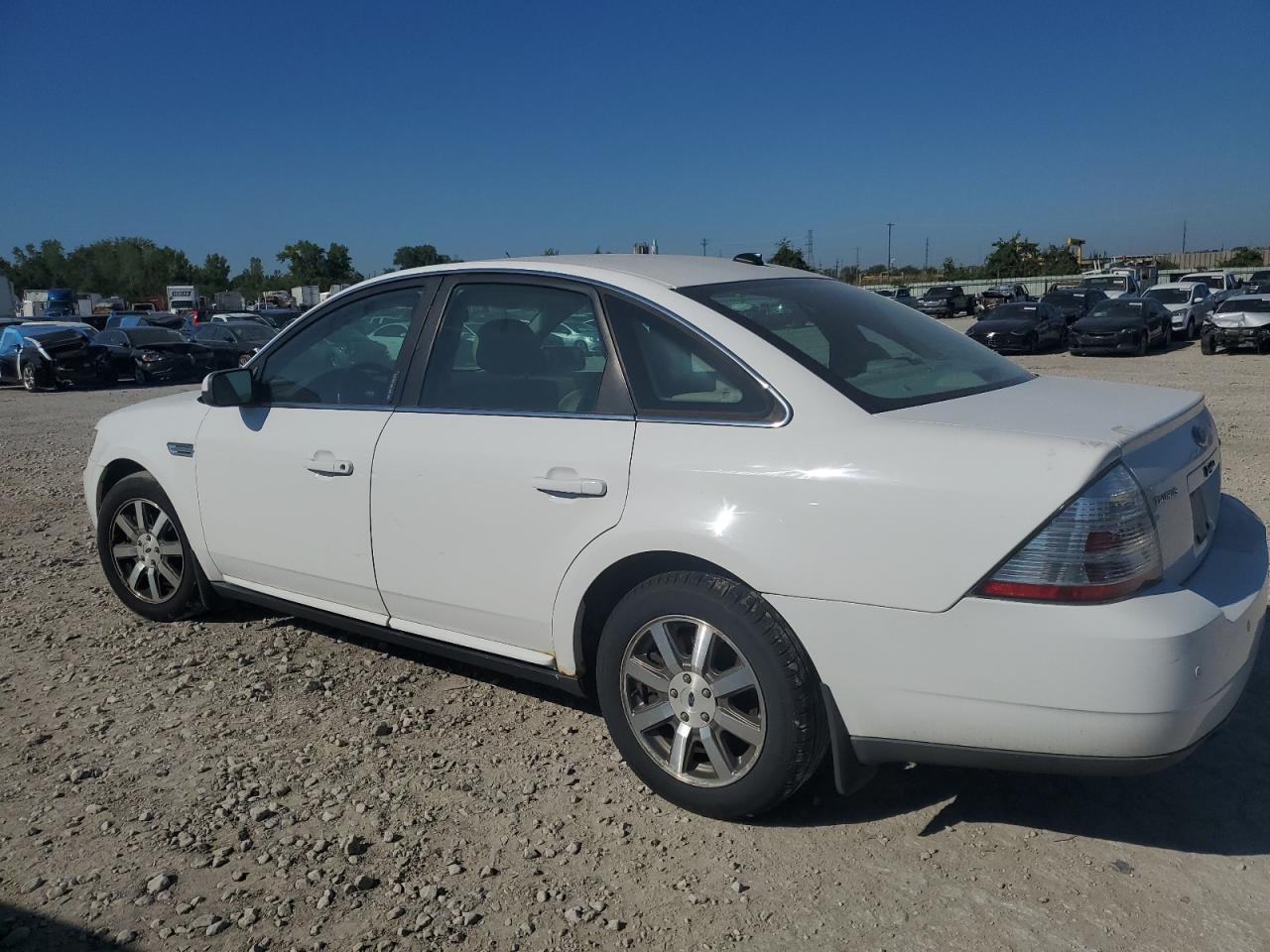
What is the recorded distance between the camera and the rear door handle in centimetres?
312

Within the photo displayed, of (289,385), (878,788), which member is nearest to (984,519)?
(878,788)

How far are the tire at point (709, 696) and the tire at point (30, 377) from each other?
23.2m

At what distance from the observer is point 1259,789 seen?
10.6ft

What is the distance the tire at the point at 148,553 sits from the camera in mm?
4715

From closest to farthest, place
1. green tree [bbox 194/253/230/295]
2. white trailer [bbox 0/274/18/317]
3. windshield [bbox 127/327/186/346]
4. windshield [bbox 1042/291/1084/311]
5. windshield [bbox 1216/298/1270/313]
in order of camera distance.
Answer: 1. windshield [bbox 127/327/186/346]
2. windshield [bbox 1216/298/1270/313]
3. windshield [bbox 1042/291/1084/311]
4. white trailer [bbox 0/274/18/317]
5. green tree [bbox 194/253/230/295]

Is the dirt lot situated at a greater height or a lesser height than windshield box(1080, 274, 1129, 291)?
lesser

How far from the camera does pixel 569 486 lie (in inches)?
125

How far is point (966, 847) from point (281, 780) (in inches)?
86.5

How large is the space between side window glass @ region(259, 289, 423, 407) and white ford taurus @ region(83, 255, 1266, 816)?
0.05ft

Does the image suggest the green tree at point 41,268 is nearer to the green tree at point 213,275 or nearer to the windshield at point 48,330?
the green tree at point 213,275

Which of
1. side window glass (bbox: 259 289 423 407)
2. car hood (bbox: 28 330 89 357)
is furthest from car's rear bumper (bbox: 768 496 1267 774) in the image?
car hood (bbox: 28 330 89 357)

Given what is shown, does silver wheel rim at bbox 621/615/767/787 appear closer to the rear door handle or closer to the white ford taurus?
the white ford taurus

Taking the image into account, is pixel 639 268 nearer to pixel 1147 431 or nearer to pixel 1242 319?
pixel 1147 431

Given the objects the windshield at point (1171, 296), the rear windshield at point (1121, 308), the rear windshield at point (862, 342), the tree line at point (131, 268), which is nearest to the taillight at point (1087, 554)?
the rear windshield at point (862, 342)
